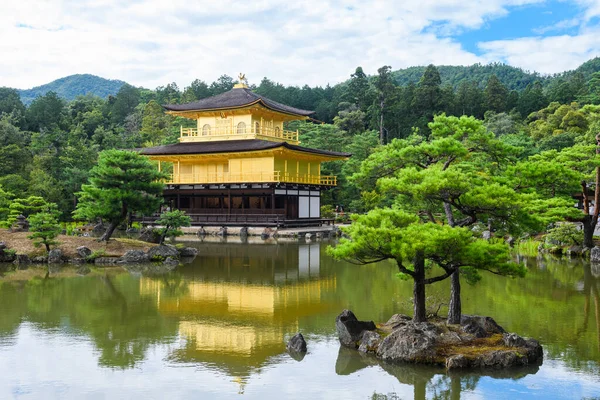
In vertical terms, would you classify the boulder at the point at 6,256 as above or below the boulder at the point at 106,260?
above

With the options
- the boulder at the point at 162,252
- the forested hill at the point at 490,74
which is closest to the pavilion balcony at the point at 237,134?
the boulder at the point at 162,252

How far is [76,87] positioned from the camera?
14650 cm

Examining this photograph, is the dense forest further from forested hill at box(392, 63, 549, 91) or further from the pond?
the pond

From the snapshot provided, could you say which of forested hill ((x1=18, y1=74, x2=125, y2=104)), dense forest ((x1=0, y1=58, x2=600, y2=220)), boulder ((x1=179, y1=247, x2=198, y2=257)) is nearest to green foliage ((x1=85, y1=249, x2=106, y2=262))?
boulder ((x1=179, y1=247, x2=198, y2=257))

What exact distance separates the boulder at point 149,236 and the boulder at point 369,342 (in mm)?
17174

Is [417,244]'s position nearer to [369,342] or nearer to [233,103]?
[369,342]

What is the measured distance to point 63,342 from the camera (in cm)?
1030

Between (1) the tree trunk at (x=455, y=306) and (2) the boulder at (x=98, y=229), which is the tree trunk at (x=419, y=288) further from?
(2) the boulder at (x=98, y=229)

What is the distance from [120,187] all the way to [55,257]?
3.39m

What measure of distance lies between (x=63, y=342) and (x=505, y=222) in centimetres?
796

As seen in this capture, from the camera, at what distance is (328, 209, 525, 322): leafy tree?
29.2 feet

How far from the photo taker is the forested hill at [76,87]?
475 ft

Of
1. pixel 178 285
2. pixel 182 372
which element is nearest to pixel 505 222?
pixel 182 372

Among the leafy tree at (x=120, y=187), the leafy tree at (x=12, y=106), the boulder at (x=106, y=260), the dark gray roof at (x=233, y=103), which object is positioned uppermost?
the leafy tree at (x=12, y=106)
